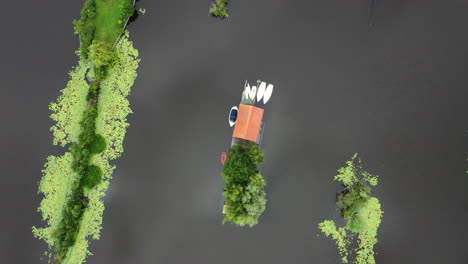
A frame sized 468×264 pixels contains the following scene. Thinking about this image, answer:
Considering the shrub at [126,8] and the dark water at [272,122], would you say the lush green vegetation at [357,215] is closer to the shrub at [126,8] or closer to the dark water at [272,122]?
the dark water at [272,122]

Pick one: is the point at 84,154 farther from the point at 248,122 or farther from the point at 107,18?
the point at 248,122

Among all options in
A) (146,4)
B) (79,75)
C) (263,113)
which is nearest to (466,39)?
(263,113)

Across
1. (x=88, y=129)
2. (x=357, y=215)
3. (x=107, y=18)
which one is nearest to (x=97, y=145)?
(x=88, y=129)

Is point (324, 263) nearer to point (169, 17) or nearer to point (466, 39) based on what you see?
point (466, 39)

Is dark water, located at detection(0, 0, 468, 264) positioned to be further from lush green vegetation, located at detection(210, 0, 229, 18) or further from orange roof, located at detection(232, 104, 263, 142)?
orange roof, located at detection(232, 104, 263, 142)

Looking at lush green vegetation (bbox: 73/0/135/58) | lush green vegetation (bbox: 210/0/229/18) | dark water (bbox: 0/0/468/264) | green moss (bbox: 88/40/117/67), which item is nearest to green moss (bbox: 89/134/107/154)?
dark water (bbox: 0/0/468/264)

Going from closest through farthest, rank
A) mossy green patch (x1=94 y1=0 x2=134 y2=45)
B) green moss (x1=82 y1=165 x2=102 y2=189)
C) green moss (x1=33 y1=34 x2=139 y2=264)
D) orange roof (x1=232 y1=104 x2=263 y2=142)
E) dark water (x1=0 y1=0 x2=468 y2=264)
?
orange roof (x1=232 y1=104 x2=263 y2=142) < dark water (x1=0 y1=0 x2=468 y2=264) < green moss (x1=33 y1=34 x2=139 y2=264) < green moss (x1=82 y1=165 x2=102 y2=189) < mossy green patch (x1=94 y1=0 x2=134 y2=45)
